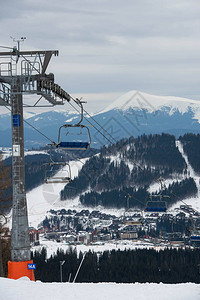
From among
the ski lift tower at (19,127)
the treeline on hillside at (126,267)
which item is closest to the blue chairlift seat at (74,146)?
the ski lift tower at (19,127)

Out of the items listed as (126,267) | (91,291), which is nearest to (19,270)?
(91,291)

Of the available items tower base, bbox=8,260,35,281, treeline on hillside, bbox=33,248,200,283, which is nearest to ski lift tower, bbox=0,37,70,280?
tower base, bbox=8,260,35,281

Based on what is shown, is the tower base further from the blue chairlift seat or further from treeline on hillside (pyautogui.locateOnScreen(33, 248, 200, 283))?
treeline on hillside (pyautogui.locateOnScreen(33, 248, 200, 283))

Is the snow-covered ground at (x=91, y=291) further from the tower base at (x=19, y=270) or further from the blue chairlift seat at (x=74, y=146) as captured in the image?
the blue chairlift seat at (x=74, y=146)

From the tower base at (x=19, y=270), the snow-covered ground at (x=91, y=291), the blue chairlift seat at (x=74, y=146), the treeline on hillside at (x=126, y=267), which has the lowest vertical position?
the treeline on hillside at (x=126, y=267)

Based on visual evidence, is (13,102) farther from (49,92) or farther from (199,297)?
(199,297)

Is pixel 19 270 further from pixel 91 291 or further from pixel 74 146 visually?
pixel 74 146

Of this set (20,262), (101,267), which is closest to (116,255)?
(101,267)
